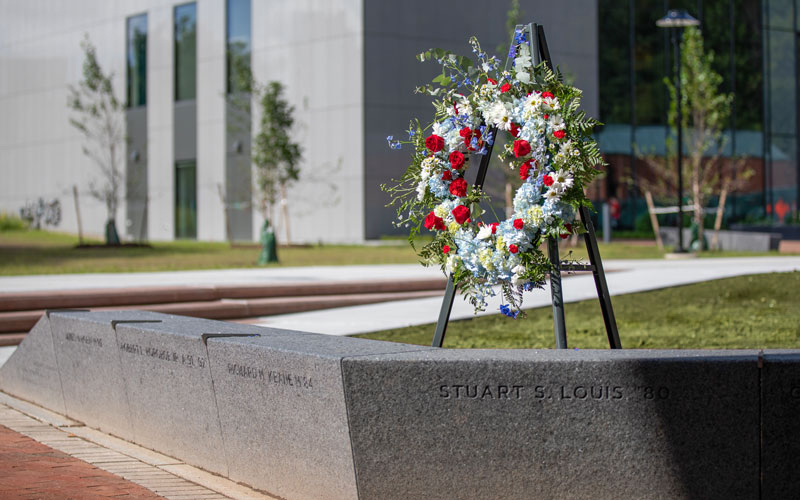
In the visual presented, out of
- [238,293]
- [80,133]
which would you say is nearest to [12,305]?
[238,293]

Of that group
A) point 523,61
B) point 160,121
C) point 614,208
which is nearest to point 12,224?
point 160,121

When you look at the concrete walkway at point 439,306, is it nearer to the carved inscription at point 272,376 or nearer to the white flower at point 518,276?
the carved inscription at point 272,376

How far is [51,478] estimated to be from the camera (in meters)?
6.16

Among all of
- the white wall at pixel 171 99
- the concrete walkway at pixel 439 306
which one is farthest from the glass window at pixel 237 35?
the concrete walkway at pixel 439 306

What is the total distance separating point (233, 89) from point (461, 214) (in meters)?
33.0

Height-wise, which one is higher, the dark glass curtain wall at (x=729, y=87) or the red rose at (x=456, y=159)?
the dark glass curtain wall at (x=729, y=87)

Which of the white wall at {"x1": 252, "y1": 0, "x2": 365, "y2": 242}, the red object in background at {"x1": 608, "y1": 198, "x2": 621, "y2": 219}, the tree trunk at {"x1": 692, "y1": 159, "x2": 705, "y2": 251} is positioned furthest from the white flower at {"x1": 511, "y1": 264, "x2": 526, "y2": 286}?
the red object in background at {"x1": 608, "y1": 198, "x2": 621, "y2": 219}

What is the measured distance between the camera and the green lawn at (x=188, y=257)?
21531mm

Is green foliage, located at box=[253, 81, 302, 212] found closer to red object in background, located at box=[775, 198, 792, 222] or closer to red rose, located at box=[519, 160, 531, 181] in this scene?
red object in background, located at box=[775, 198, 792, 222]

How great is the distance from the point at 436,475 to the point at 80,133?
43.3 meters

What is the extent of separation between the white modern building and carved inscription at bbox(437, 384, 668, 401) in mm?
29443

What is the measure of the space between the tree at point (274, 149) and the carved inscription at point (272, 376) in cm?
2748

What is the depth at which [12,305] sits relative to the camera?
1245 cm

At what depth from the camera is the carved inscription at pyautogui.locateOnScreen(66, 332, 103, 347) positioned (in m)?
7.86
